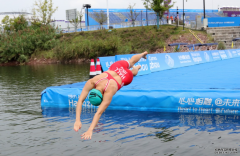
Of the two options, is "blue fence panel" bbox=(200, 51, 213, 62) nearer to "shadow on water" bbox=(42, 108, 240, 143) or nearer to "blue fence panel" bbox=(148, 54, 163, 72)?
"blue fence panel" bbox=(148, 54, 163, 72)

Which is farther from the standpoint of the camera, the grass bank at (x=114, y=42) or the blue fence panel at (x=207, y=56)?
the grass bank at (x=114, y=42)

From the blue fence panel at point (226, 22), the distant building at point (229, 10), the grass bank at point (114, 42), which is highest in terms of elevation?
the distant building at point (229, 10)

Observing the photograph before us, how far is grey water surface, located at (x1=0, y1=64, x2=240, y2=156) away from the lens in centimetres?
656

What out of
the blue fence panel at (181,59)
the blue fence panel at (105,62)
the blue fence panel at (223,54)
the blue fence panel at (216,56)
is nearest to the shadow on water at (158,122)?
the blue fence panel at (105,62)

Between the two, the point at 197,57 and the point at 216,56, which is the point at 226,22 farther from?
the point at 197,57

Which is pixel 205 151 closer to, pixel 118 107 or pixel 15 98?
pixel 118 107

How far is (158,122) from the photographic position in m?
8.85

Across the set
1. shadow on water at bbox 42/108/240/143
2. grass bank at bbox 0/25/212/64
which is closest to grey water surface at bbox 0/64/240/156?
shadow on water at bbox 42/108/240/143

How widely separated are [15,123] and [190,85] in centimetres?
674

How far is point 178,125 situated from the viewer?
841 centimetres

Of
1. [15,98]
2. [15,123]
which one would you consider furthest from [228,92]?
[15,98]

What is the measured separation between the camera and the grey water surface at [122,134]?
6562mm

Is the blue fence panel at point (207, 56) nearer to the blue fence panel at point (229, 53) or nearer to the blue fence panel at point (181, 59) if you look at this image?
the blue fence panel at point (181, 59)

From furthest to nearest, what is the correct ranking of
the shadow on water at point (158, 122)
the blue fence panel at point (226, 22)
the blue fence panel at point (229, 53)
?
1. the blue fence panel at point (226, 22)
2. the blue fence panel at point (229, 53)
3. the shadow on water at point (158, 122)
